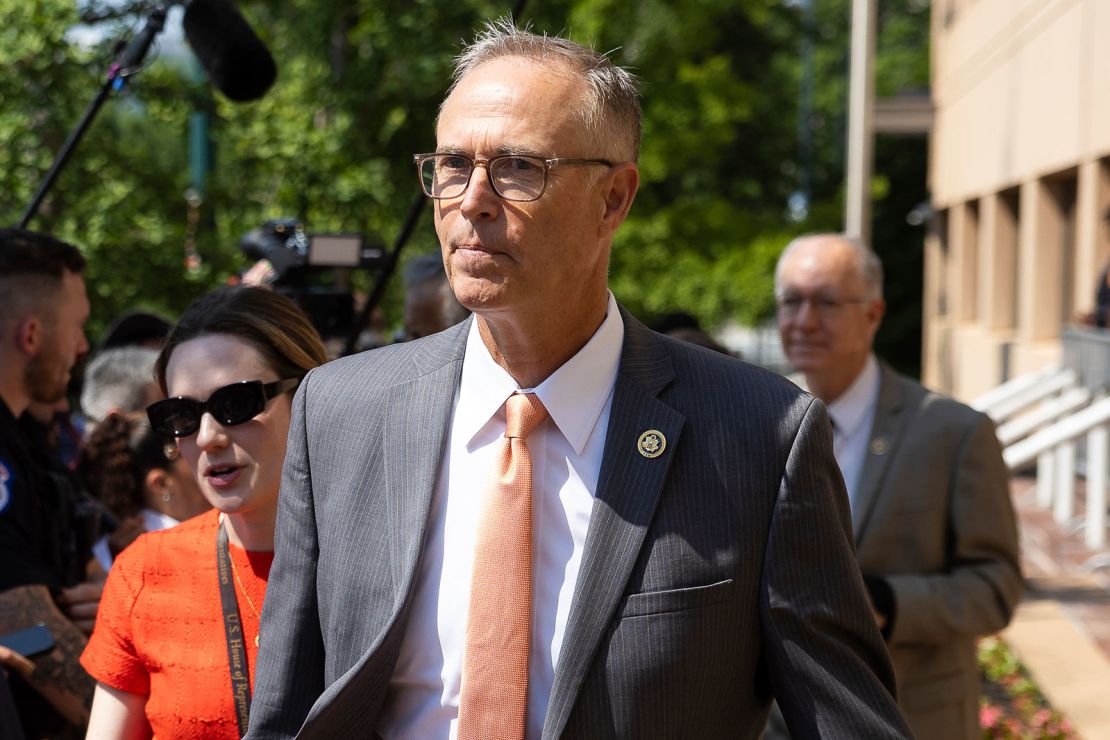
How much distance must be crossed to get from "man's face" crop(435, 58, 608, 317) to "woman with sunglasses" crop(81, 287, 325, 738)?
34.6 inches

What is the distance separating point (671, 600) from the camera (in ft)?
6.77

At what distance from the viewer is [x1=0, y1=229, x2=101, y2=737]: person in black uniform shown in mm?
3338

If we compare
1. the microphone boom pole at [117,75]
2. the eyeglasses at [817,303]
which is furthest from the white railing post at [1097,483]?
the microphone boom pole at [117,75]

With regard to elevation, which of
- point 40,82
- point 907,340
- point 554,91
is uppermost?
point 40,82

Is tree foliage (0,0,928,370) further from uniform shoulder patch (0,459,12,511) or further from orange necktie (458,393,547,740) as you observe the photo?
orange necktie (458,393,547,740)

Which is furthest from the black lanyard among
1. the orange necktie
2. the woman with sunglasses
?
the orange necktie

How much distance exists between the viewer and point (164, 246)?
26.1 ft

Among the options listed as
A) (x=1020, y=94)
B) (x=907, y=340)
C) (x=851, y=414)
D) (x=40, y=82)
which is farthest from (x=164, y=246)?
(x=907, y=340)

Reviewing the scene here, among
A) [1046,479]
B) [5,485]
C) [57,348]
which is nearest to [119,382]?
[57,348]

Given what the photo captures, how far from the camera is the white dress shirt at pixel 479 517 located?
214 centimetres

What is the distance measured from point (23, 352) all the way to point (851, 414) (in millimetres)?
2334

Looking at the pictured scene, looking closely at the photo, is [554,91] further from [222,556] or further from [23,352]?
[23,352]

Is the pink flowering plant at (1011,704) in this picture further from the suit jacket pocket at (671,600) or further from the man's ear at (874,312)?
the suit jacket pocket at (671,600)

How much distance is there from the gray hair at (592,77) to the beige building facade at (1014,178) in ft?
35.5
